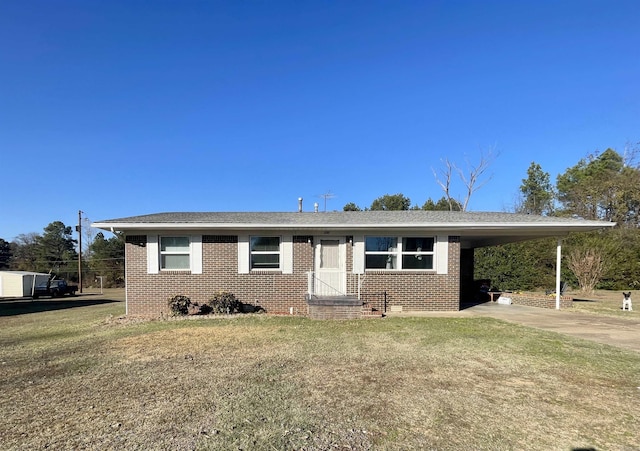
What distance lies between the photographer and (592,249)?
48.9 feet

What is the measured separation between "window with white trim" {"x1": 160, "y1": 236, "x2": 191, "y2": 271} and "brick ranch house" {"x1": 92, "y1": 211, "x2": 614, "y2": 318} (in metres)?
0.03

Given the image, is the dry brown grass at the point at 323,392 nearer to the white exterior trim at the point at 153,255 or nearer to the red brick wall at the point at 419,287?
the red brick wall at the point at 419,287

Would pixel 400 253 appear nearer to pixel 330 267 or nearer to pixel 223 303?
pixel 330 267

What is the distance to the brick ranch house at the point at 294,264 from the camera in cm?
1041

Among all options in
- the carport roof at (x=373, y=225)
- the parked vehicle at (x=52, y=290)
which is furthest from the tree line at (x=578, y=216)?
the parked vehicle at (x=52, y=290)

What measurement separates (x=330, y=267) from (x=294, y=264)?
3.82 feet

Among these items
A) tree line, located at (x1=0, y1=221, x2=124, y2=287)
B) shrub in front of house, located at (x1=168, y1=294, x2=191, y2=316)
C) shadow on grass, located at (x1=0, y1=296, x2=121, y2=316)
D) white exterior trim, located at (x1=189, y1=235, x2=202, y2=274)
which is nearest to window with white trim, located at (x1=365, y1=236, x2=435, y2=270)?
white exterior trim, located at (x1=189, y1=235, x2=202, y2=274)

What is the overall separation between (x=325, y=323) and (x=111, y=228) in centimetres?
701

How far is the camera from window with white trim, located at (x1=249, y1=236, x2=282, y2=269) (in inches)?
420

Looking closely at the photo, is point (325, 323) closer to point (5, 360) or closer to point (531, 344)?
point (531, 344)

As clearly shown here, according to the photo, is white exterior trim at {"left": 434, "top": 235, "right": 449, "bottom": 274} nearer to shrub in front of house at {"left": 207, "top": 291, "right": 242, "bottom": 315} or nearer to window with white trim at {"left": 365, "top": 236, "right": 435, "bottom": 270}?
window with white trim at {"left": 365, "top": 236, "right": 435, "bottom": 270}

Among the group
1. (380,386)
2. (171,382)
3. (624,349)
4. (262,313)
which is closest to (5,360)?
(171,382)

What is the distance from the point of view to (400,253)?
10516mm

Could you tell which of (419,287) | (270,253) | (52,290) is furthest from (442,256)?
(52,290)
